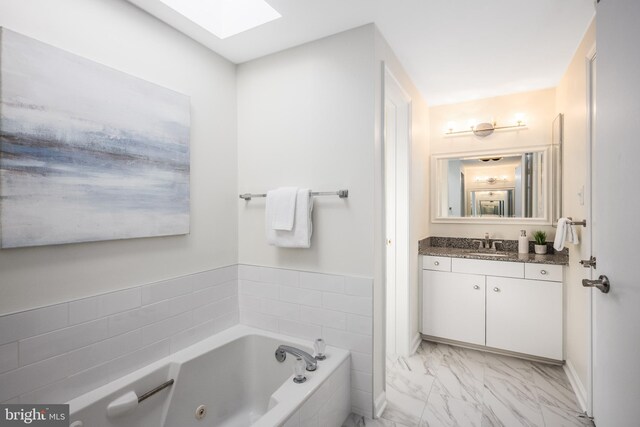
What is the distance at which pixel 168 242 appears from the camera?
180 centimetres

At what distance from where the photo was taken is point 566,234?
2.12m

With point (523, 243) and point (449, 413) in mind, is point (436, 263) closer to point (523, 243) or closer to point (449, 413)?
point (523, 243)

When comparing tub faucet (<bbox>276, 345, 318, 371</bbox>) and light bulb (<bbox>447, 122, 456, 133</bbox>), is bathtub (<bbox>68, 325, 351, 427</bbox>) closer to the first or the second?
tub faucet (<bbox>276, 345, 318, 371</bbox>)

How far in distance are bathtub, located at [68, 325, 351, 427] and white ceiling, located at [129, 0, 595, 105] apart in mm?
1933

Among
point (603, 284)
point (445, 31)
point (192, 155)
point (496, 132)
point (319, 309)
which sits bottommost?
point (319, 309)

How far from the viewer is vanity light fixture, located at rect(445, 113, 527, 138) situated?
2.95 m

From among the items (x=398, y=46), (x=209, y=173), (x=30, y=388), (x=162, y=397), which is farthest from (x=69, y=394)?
(x=398, y=46)

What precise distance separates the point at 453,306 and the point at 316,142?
200 cm

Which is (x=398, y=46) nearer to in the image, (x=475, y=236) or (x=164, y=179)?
(x=164, y=179)

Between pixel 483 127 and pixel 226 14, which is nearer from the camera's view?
pixel 226 14

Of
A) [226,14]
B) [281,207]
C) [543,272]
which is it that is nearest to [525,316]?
[543,272]

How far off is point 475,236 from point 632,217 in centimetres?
233

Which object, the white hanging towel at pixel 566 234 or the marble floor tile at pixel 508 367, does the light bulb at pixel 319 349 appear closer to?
the marble floor tile at pixel 508 367

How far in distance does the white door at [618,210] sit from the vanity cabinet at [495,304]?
1450 millimetres
